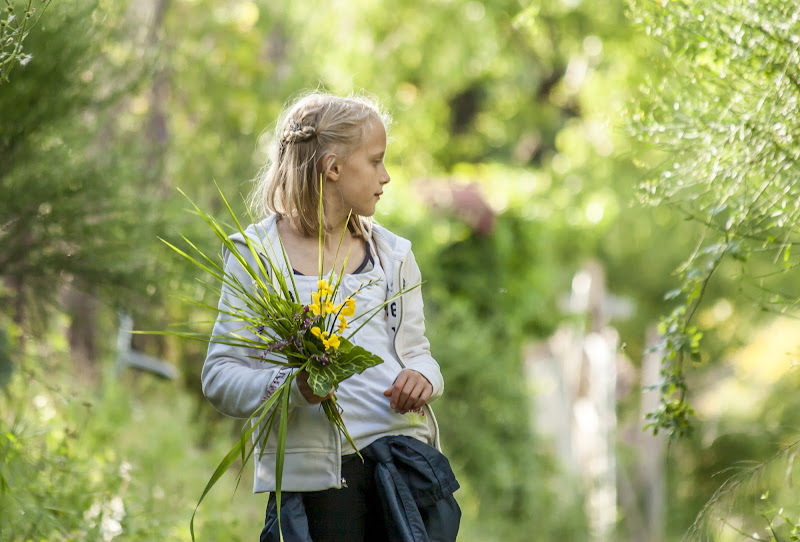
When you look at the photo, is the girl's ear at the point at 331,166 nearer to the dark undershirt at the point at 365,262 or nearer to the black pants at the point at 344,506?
the dark undershirt at the point at 365,262

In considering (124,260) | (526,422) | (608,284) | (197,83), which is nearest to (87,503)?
(124,260)

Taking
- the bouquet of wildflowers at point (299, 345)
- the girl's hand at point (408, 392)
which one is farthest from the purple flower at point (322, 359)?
the girl's hand at point (408, 392)

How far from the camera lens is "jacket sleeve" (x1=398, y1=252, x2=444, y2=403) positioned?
2.19 metres

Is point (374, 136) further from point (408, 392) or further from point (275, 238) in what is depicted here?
point (408, 392)

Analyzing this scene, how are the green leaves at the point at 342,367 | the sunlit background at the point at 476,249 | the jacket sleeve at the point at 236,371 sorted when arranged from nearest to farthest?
the green leaves at the point at 342,367
the jacket sleeve at the point at 236,371
the sunlit background at the point at 476,249

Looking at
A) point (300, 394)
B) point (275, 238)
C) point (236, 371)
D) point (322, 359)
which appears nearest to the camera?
point (322, 359)

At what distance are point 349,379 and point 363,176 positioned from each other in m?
0.49

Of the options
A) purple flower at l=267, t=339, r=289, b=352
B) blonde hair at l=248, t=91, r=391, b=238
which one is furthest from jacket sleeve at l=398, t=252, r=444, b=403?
purple flower at l=267, t=339, r=289, b=352

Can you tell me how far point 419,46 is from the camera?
12.9 meters

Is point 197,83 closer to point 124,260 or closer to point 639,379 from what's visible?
point 124,260

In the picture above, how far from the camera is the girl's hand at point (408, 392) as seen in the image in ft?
6.80

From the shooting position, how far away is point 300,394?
196cm

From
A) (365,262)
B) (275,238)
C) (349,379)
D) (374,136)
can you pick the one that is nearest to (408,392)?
(349,379)

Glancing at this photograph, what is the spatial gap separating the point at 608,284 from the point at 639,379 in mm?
1371
